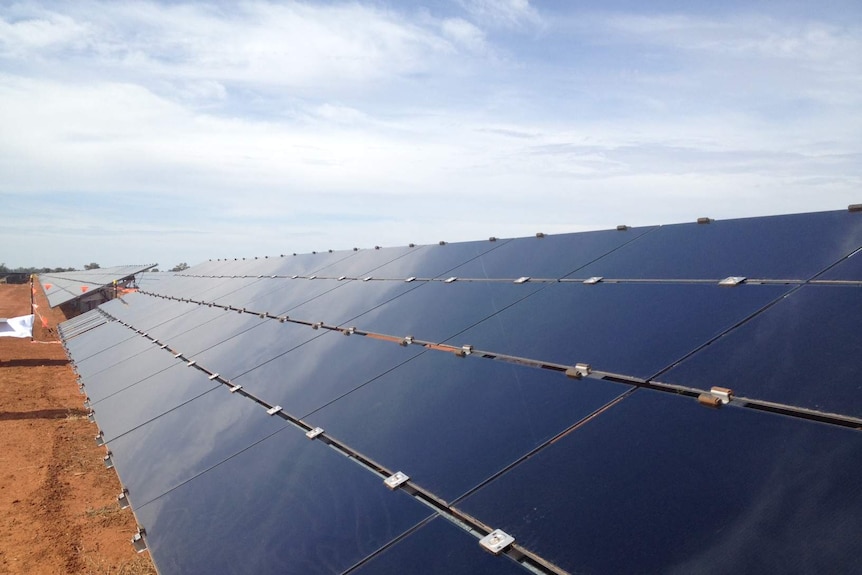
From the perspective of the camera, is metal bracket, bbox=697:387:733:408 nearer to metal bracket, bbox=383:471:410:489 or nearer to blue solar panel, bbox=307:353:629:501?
blue solar panel, bbox=307:353:629:501

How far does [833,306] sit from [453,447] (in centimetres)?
283

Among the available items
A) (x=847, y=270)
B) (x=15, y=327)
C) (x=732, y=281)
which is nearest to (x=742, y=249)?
(x=732, y=281)

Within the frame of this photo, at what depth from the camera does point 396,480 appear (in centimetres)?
385

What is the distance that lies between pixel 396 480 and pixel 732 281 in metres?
3.42

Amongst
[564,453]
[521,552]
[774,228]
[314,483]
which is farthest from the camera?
[774,228]

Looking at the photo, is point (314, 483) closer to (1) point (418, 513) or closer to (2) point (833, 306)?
(1) point (418, 513)

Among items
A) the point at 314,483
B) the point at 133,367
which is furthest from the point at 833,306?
the point at 133,367

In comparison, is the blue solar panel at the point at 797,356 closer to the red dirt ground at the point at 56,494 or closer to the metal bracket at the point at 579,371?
the metal bracket at the point at 579,371

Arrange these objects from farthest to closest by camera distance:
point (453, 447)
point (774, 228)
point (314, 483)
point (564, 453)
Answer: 1. point (774, 228)
2. point (314, 483)
3. point (453, 447)
4. point (564, 453)

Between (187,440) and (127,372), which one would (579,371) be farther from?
(127,372)

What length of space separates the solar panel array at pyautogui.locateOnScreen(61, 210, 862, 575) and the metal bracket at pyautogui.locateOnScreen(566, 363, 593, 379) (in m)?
0.07

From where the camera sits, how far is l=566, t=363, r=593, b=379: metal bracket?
4.26 meters

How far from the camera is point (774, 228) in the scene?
5.73 m

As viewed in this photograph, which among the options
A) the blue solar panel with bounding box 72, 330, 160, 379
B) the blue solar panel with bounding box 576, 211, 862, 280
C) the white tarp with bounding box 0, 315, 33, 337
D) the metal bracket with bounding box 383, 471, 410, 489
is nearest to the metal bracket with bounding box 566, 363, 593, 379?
the metal bracket with bounding box 383, 471, 410, 489
